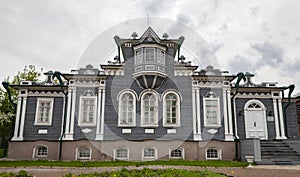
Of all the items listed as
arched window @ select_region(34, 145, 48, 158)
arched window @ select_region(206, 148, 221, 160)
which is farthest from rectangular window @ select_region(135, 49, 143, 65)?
arched window @ select_region(34, 145, 48, 158)

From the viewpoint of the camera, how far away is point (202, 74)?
1564 cm

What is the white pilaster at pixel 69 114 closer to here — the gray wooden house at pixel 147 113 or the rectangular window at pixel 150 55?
the gray wooden house at pixel 147 113

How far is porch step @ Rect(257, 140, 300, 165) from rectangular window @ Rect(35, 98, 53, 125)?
39.9 ft

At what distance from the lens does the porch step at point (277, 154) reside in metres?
12.5

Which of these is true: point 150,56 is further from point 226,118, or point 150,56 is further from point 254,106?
point 254,106

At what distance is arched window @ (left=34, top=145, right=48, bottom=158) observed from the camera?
1489 centimetres

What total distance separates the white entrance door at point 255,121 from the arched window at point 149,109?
5831 mm

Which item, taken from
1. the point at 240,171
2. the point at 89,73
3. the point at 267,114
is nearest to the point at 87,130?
the point at 89,73

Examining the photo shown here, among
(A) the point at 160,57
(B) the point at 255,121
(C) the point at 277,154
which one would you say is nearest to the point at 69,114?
(A) the point at 160,57

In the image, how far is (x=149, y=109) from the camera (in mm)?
15117

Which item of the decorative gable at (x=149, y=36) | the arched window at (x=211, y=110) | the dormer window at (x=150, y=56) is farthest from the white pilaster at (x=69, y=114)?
the arched window at (x=211, y=110)

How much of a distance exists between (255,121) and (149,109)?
6.77 m

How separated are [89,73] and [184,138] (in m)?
6.95

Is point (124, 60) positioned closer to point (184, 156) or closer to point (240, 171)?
point (184, 156)
